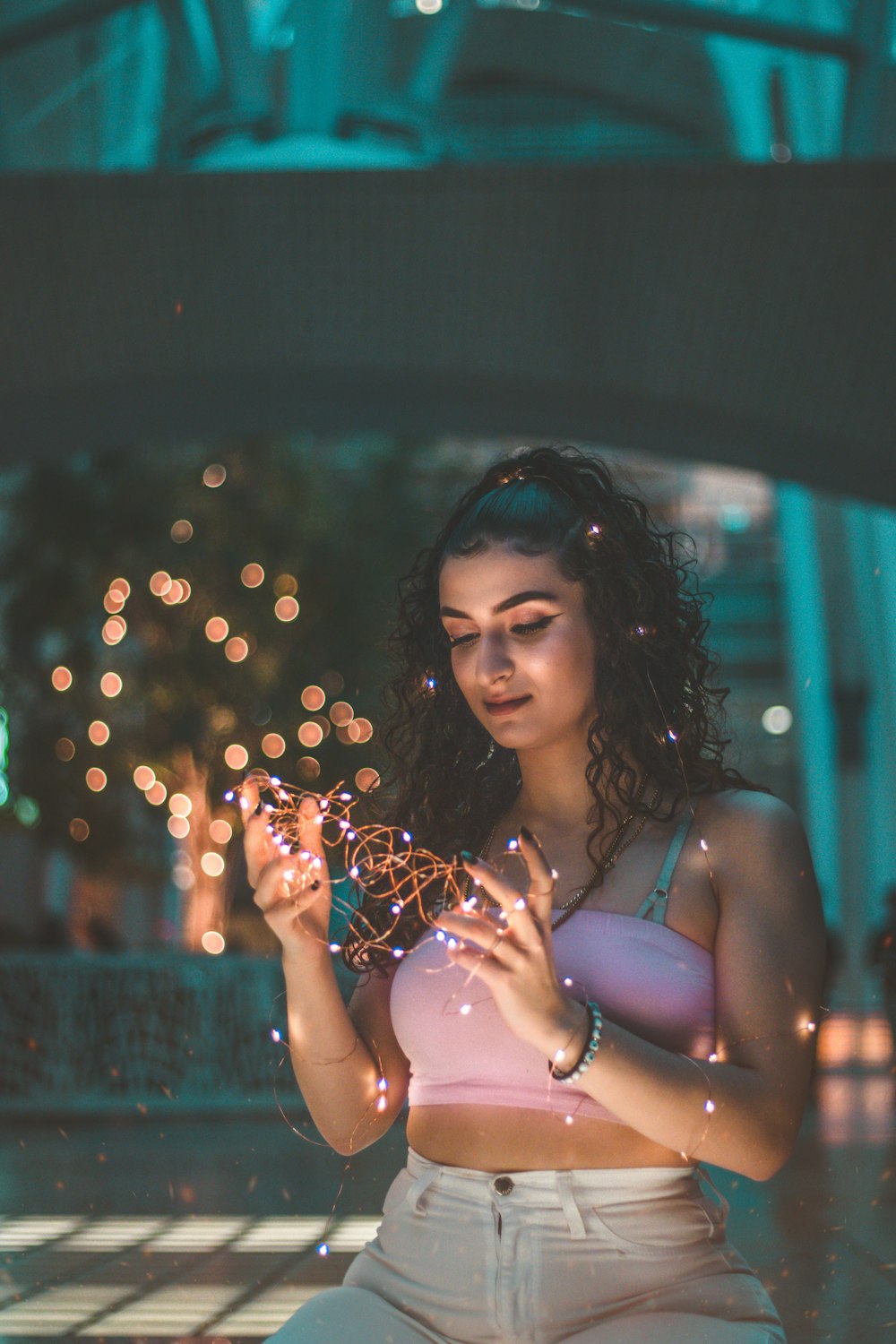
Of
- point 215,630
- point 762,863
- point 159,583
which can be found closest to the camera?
point 762,863

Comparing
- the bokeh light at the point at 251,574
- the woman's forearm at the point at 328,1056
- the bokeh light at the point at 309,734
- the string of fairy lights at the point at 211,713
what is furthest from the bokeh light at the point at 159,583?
the woman's forearm at the point at 328,1056

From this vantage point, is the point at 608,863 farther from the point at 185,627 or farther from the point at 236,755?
the point at 185,627

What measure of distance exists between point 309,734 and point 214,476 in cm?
239

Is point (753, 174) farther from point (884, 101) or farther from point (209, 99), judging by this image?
point (209, 99)

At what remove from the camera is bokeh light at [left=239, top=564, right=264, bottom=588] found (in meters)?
12.6

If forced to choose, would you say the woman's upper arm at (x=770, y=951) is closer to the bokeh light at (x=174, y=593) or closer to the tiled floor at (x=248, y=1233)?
the tiled floor at (x=248, y=1233)

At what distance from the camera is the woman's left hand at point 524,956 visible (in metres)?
1.35

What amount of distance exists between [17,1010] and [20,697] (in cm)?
472

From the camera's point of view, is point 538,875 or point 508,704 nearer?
point 538,875

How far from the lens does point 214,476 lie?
1291 cm

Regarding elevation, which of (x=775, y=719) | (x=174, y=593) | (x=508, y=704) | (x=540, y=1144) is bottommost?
(x=540, y=1144)

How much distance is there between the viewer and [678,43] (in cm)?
1363

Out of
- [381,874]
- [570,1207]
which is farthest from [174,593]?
[570,1207]

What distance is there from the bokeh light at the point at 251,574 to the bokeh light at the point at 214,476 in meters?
0.83
